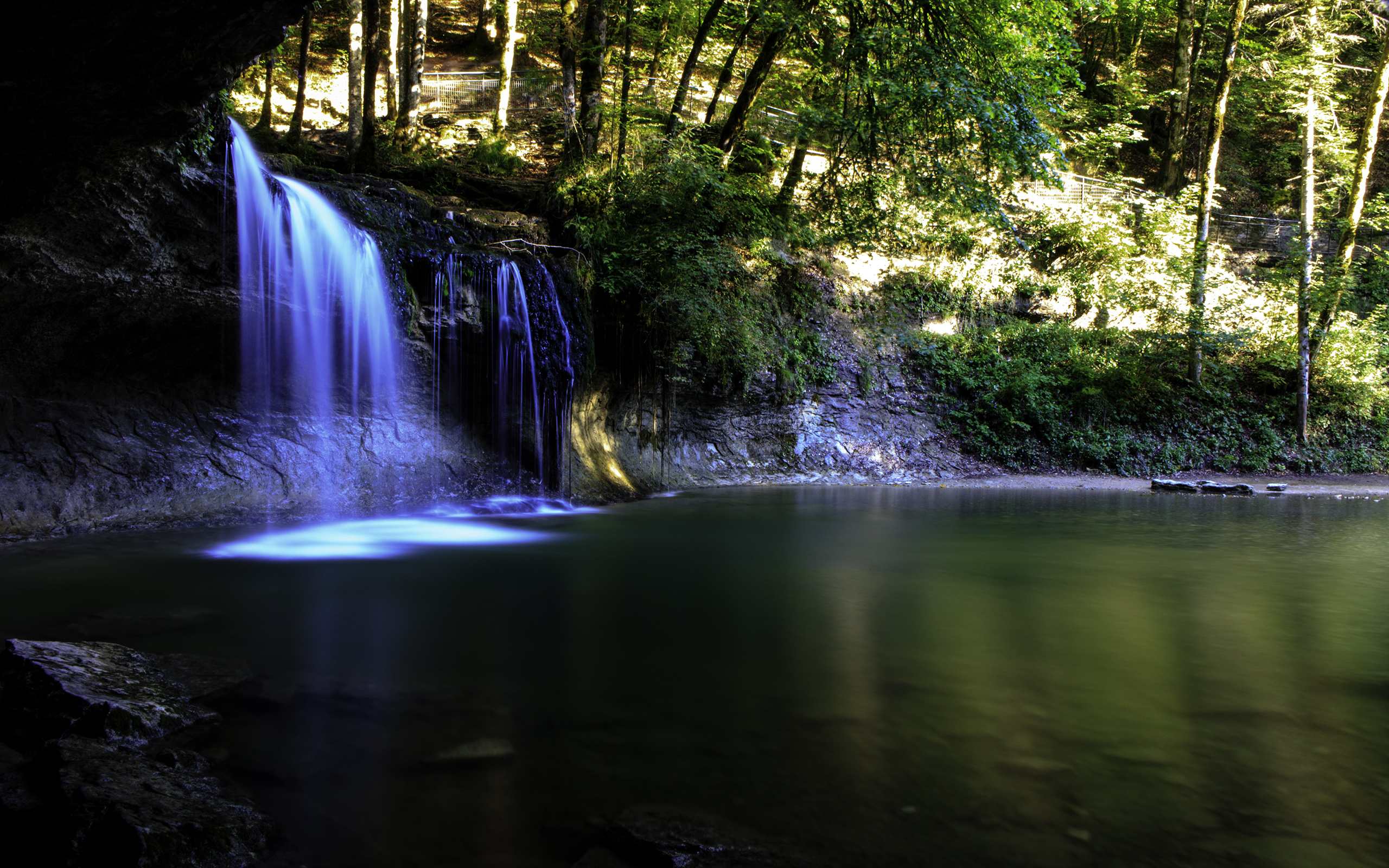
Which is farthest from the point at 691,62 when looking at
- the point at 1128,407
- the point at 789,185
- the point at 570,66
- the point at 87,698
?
the point at 87,698

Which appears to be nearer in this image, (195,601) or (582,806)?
(582,806)

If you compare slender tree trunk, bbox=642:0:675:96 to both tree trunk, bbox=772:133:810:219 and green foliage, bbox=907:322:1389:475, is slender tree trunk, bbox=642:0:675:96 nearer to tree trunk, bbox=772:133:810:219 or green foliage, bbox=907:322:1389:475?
tree trunk, bbox=772:133:810:219

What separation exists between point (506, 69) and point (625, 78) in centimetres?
553

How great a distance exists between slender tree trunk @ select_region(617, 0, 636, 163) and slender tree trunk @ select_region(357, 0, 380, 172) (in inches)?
180

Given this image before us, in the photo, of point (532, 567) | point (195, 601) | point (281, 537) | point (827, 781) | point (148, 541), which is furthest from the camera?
point (281, 537)

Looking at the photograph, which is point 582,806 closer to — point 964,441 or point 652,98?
point 652,98

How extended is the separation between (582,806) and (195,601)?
149 inches

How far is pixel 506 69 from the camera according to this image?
2050 cm

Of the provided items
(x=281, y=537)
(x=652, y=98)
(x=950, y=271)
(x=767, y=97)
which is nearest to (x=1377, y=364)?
(x=950, y=271)

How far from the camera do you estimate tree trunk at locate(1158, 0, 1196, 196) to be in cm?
2314

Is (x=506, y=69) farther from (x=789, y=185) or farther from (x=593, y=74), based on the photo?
(x=789, y=185)

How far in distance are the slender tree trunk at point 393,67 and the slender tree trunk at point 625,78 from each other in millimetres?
5232

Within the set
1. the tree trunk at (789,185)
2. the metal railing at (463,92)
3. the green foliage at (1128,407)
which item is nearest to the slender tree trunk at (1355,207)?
the green foliage at (1128,407)

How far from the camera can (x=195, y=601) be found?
4902mm
